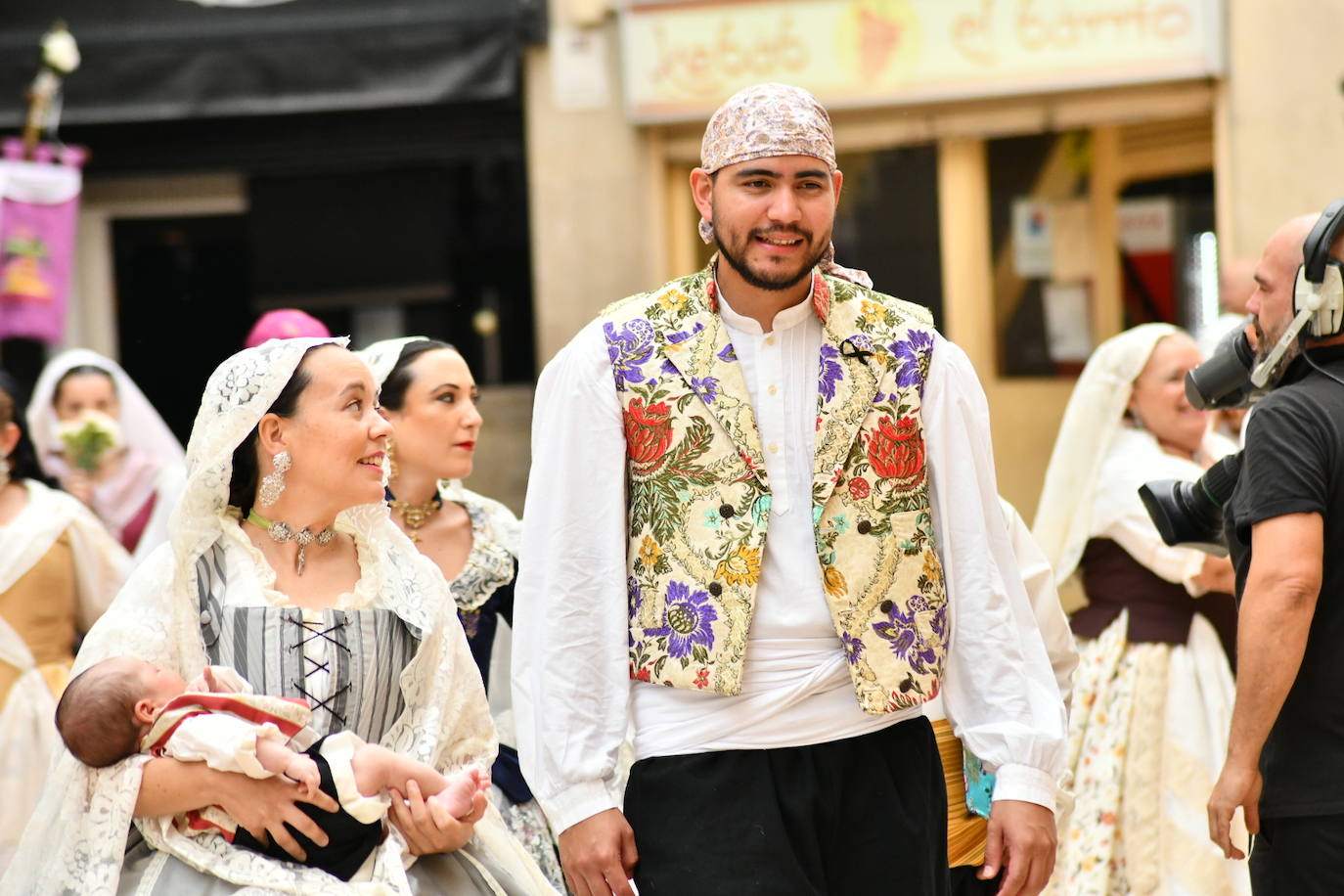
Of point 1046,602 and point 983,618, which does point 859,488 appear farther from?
point 1046,602

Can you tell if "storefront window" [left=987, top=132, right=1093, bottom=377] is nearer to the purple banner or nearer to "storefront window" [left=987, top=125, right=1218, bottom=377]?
"storefront window" [left=987, top=125, right=1218, bottom=377]

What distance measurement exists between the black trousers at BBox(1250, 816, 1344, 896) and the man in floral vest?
68 centimetres

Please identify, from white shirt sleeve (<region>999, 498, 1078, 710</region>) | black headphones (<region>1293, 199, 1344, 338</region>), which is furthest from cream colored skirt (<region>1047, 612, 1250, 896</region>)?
black headphones (<region>1293, 199, 1344, 338</region>)

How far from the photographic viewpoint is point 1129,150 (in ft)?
29.1

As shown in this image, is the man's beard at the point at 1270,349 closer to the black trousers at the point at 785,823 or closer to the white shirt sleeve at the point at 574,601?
the black trousers at the point at 785,823

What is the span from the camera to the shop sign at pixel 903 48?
26.9ft

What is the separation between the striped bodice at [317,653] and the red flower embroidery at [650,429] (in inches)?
31.7

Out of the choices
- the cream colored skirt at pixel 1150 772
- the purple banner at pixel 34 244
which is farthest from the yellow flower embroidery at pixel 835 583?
the purple banner at pixel 34 244

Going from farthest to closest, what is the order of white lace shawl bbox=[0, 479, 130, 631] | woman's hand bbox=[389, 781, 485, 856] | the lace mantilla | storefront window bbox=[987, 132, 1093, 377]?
storefront window bbox=[987, 132, 1093, 377] → white lace shawl bbox=[0, 479, 130, 631] → the lace mantilla → woman's hand bbox=[389, 781, 485, 856]

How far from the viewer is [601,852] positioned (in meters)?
2.95

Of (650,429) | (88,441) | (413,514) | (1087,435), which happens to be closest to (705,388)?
(650,429)

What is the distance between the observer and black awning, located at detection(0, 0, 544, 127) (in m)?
8.79

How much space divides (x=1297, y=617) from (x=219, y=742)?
6.87 ft

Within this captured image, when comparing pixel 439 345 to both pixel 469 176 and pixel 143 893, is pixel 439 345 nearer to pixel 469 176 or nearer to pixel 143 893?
pixel 143 893
